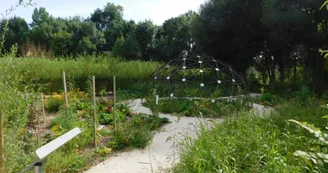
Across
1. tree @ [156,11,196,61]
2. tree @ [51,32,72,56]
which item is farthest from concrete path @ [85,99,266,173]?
tree @ [51,32,72,56]

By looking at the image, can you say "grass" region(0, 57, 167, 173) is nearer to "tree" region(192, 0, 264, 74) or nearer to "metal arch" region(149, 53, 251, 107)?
"metal arch" region(149, 53, 251, 107)

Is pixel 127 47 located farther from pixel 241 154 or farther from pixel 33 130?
pixel 241 154

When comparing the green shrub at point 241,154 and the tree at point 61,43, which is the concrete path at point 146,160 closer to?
the green shrub at point 241,154

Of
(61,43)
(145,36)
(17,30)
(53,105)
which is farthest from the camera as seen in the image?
(17,30)

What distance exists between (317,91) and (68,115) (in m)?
7.96

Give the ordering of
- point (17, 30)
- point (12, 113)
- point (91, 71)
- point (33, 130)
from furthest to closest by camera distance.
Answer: point (17, 30)
point (91, 71)
point (33, 130)
point (12, 113)

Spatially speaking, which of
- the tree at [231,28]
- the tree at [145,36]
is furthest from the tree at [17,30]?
the tree at [231,28]

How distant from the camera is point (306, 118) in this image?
3100 mm

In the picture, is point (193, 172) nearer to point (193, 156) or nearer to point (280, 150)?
point (193, 156)

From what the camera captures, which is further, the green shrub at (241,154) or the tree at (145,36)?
the tree at (145,36)

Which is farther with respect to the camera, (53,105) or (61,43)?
(61,43)

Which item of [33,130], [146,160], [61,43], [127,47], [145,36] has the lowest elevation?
[146,160]

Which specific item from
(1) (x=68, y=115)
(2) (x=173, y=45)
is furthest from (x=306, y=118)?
(2) (x=173, y=45)

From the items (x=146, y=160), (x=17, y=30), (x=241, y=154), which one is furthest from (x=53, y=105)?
(x=17, y=30)
